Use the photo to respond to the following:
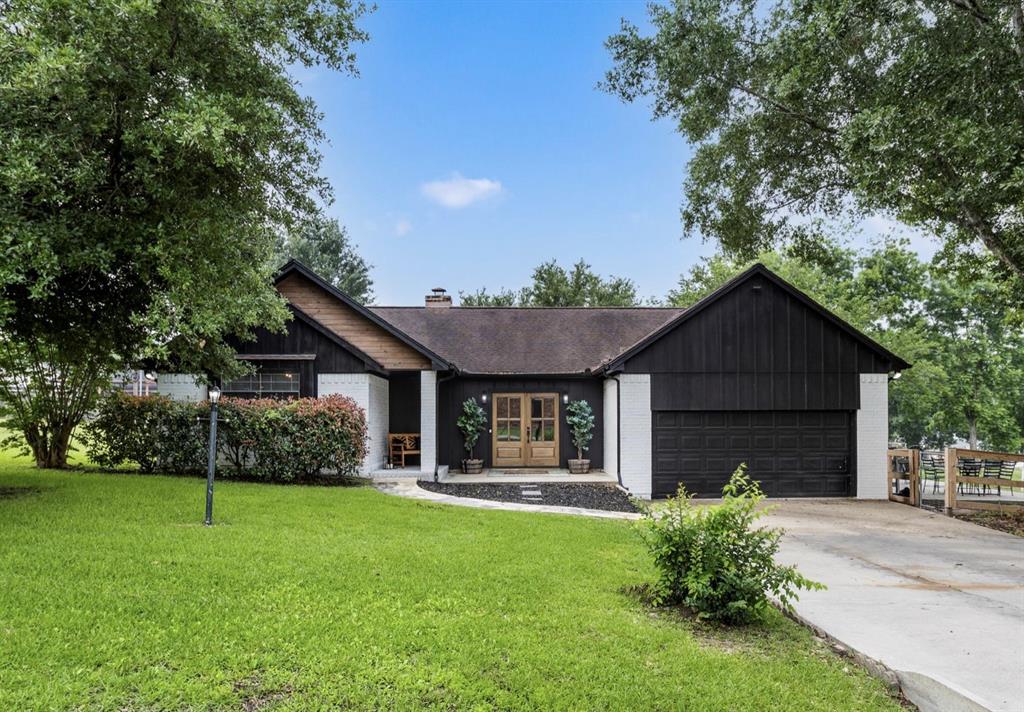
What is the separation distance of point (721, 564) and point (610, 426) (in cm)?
1092

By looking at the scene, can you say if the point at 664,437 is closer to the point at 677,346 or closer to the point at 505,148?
the point at 677,346

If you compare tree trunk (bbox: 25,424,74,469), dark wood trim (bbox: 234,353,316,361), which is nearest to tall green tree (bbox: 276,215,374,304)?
dark wood trim (bbox: 234,353,316,361)

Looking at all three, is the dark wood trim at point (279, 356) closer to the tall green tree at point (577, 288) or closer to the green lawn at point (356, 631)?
the green lawn at point (356, 631)

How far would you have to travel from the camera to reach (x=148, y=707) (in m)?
3.25

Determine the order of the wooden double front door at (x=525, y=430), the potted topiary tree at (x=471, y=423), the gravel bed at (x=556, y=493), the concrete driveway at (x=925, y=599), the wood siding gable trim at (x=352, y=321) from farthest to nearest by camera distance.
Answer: the wooden double front door at (x=525, y=430), the potted topiary tree at (x=471, y=423), the wood siding gable trim at (x=352, y=321), the gravel bed at (x=556, y=493), the concrete driveway at (x=925, y=599)

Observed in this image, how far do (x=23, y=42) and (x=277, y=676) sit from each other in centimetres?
717

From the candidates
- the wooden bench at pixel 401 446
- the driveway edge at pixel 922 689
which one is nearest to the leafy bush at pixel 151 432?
the wooden bench at pixel 401 446

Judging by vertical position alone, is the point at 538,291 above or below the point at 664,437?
above

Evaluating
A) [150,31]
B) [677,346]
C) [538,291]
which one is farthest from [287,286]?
[538,291]

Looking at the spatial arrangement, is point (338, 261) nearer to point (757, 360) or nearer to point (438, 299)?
point (438, 299)

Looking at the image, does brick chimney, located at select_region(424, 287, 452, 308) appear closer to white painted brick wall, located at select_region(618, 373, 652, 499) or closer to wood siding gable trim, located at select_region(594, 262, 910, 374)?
wood siding gable trim, located at select_region(594, 262, 910, 374)

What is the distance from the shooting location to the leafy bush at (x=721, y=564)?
4.77 meters

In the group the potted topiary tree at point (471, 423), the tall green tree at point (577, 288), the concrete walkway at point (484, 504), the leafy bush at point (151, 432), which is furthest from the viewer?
the tall green tree at point (577, 288)

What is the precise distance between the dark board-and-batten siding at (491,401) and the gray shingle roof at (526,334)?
40 cm
